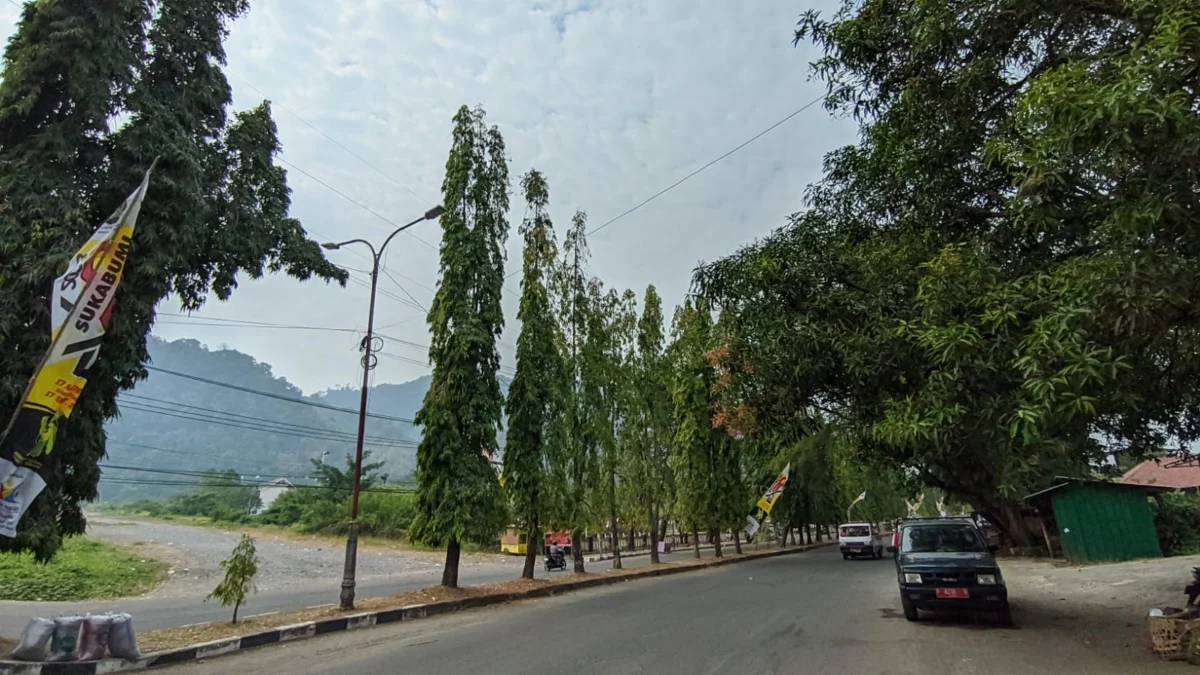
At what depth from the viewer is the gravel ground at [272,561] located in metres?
24.1

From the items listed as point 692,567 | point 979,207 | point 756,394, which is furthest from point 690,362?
point 979,207

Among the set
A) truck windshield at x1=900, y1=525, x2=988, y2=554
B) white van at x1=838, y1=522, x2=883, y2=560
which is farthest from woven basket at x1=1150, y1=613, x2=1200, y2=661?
white van at x1=838, y1=522, x2=883, y2=560

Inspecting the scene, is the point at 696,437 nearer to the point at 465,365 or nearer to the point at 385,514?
the point at 465,365

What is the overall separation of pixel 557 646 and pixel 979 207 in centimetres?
893

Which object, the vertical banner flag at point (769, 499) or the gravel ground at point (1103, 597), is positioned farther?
the vertical banner flag at point (769, 499)

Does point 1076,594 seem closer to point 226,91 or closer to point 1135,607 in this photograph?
point 1135,607

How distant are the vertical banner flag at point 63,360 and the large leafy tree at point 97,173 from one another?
1.28ft

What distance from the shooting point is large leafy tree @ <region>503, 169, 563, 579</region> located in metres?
19.2

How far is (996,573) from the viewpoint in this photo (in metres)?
10.6

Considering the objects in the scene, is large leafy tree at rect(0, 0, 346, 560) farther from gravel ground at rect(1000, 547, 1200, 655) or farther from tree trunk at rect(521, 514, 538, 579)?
gravel ground at rect(1000, 547, 1200, 655)

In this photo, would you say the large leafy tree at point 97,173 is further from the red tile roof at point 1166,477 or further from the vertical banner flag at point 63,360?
the red tile roof at point 1166,477

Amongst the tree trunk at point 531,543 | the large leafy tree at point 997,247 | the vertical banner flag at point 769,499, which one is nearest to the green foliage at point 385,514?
the vertical banner flag at point 769,499

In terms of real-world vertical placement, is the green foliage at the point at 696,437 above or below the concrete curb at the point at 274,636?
above

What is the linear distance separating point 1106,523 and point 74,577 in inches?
1481
